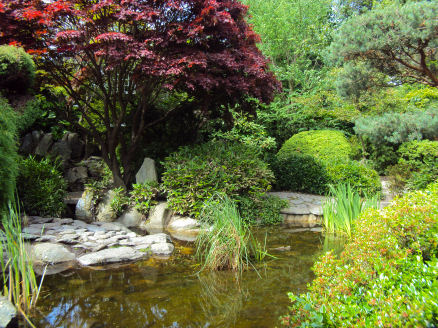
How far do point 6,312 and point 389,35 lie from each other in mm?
6529

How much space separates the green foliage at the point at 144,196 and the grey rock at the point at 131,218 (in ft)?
0.32

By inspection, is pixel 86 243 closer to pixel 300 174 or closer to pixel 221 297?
pixel 221 297

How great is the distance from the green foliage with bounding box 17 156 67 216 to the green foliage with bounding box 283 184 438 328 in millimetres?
5218

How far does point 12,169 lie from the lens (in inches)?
164

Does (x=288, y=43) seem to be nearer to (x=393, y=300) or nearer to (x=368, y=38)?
(x=368, y=38)

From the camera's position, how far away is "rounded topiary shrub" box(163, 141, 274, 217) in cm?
590

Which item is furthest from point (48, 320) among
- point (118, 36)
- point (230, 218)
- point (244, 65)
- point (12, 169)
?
point (244, 65)

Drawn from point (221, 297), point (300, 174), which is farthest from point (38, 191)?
point (300, 174)

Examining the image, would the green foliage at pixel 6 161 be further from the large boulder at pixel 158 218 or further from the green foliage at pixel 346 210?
the green foliage at pixel 346 210

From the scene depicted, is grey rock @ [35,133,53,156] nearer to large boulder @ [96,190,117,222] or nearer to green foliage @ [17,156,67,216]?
green foliage @ [17,156,67,216]

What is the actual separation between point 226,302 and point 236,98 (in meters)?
4.90

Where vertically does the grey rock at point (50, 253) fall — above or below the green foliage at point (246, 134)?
below

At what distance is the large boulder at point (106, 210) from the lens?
638 cm

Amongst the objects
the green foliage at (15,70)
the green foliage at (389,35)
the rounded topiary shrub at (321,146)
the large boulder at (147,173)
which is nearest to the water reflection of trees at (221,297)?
the large boulder at (147,173)
